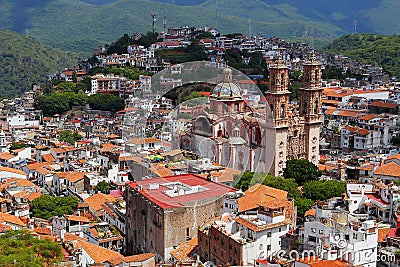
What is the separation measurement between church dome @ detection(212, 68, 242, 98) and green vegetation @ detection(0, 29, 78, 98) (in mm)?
31986

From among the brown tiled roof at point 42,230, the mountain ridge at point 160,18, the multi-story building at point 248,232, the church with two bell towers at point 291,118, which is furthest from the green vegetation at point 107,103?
the mountain ridge at point 160,18

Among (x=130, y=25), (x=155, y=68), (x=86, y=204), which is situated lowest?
(x=86, y=204)

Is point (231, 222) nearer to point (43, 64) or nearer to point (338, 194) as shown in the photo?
point (338, 194)

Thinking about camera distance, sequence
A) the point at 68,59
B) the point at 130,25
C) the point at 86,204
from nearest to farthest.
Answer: the point at 86,204 < the point at 68,59 < the point at 130,25

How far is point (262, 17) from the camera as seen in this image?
101188 mm

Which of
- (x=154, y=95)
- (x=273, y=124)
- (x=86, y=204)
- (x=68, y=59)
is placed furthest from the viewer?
(x=68, y=59)

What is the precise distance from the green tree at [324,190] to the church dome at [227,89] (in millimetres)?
2870

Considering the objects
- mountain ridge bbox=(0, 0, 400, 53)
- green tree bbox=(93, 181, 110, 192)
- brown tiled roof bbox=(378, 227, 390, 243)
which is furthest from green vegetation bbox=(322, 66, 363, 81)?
mountain ridge bbox=(0, 0, 400, 53)

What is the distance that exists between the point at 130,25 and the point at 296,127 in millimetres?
61412

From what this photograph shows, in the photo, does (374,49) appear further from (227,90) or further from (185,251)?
(185,251)

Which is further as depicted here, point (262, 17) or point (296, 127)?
point (262, 17)

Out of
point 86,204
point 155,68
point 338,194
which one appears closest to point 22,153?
point 86,204

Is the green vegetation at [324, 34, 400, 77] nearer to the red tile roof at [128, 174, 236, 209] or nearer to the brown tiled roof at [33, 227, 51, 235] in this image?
the red tile roof at [128, 174, 236, 209]

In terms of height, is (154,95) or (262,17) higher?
(262,17)
